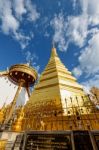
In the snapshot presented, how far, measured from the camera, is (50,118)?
373 inches

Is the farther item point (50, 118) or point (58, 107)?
point (58, 107)

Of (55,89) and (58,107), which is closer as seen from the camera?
(58,107)

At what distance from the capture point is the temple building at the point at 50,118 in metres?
2.56

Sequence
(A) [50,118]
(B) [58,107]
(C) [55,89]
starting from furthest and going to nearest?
(C) [55,89], (B) [58,107], (A) [50,118]

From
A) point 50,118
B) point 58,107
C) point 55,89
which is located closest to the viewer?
point 50,118

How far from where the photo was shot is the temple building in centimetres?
256

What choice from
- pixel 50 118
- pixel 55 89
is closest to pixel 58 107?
pixel 50 118

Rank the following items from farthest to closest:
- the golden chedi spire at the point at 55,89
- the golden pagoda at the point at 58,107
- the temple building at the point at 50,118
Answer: the golden chedi spire at the point at 55,89 → the golden pagoda at the point at 58,107 → the temple building at the point at 50,118

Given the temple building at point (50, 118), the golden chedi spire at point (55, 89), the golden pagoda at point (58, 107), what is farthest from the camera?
the golden chedi spire at point (55, 89)

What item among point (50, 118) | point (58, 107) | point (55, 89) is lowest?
point (50, 118)

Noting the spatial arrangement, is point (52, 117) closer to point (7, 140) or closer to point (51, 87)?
point (7, 140)

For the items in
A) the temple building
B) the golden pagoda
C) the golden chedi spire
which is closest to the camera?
the temple building

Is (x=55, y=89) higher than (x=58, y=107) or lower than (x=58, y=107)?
higher

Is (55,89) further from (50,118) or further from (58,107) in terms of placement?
(50,118)
